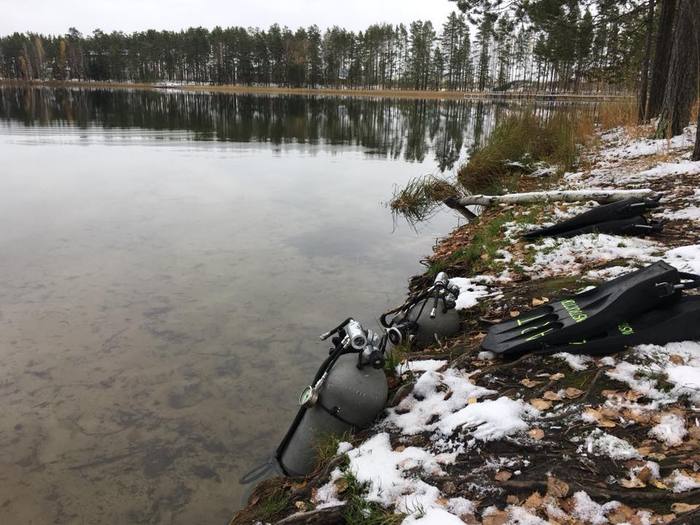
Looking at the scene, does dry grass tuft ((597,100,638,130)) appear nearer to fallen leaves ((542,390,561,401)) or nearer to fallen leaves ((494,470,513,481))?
fallen leaves ((542,390,561,401))

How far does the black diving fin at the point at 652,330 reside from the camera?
320cm

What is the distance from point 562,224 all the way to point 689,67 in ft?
22.3

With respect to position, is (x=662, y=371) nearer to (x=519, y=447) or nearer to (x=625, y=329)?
(x=625, y=329)

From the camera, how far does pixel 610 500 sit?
2.21 m

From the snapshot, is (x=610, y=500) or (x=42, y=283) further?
(x=42, y=283)

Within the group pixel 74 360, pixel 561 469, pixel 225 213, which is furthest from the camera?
pixel 225 213

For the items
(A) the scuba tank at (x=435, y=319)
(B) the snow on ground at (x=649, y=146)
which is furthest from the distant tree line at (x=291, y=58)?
(A) the scuba tank at (x=435, y=319)

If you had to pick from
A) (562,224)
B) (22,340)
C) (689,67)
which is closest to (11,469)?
(22,340)

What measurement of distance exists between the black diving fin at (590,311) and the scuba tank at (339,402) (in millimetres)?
986

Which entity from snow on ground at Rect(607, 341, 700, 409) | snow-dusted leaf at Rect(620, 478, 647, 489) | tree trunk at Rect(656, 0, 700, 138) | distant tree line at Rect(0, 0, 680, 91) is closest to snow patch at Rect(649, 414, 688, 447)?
snow on ground at Rect(607, 341, 700, 409)

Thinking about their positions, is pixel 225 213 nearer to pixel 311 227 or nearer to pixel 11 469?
pixel 311 227

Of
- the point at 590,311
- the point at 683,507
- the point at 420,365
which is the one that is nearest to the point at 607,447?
the point at 683,507

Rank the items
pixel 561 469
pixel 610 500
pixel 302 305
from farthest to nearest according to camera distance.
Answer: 1. pixel 302 305
2. pixel 561 469
3. pixel 610 500

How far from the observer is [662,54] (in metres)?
14.1
